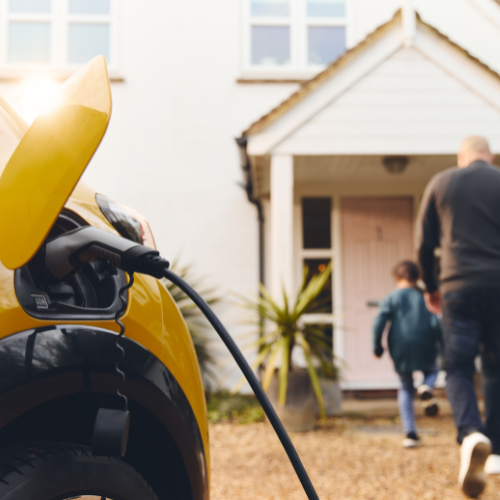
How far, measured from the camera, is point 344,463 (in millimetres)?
3762

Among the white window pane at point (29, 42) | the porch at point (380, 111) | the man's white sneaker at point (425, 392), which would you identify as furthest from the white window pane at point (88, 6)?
the man's white sneaker at point (425, 392)

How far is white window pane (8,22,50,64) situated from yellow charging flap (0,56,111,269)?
6.88 m

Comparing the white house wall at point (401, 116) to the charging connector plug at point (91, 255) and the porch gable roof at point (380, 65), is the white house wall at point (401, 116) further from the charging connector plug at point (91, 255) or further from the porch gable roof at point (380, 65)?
the charging connector plug at point (91, 255)

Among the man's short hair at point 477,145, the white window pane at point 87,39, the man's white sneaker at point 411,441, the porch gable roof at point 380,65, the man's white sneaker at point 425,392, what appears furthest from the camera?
the white window pane at point 87,39

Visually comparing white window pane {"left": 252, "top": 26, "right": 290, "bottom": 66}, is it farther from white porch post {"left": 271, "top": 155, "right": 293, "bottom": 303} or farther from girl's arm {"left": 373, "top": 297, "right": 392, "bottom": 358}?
girl's arm {"left": 373, "top": 297, "right": 392, "bottom": 358}

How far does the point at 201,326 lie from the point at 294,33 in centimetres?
386

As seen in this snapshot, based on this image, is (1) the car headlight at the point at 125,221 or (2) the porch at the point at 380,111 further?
(2) the porch at the point at 380,111

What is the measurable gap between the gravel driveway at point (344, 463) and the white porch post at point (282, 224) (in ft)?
4.21

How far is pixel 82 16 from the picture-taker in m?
7.00

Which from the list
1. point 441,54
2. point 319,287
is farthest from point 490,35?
point 319,287

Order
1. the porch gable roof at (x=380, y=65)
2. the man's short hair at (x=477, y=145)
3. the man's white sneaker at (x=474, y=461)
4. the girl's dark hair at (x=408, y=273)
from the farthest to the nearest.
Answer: the porch gable roof at (x=380, y=65), the girl's dark hair at (x=408, y=273), the man's short hair at (x=477, y=145), the man's white sneaker at (x=474, y=461)

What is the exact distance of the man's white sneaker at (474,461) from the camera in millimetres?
2496

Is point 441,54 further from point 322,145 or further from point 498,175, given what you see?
point 498,175

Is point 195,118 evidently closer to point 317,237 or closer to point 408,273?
point 317,237
